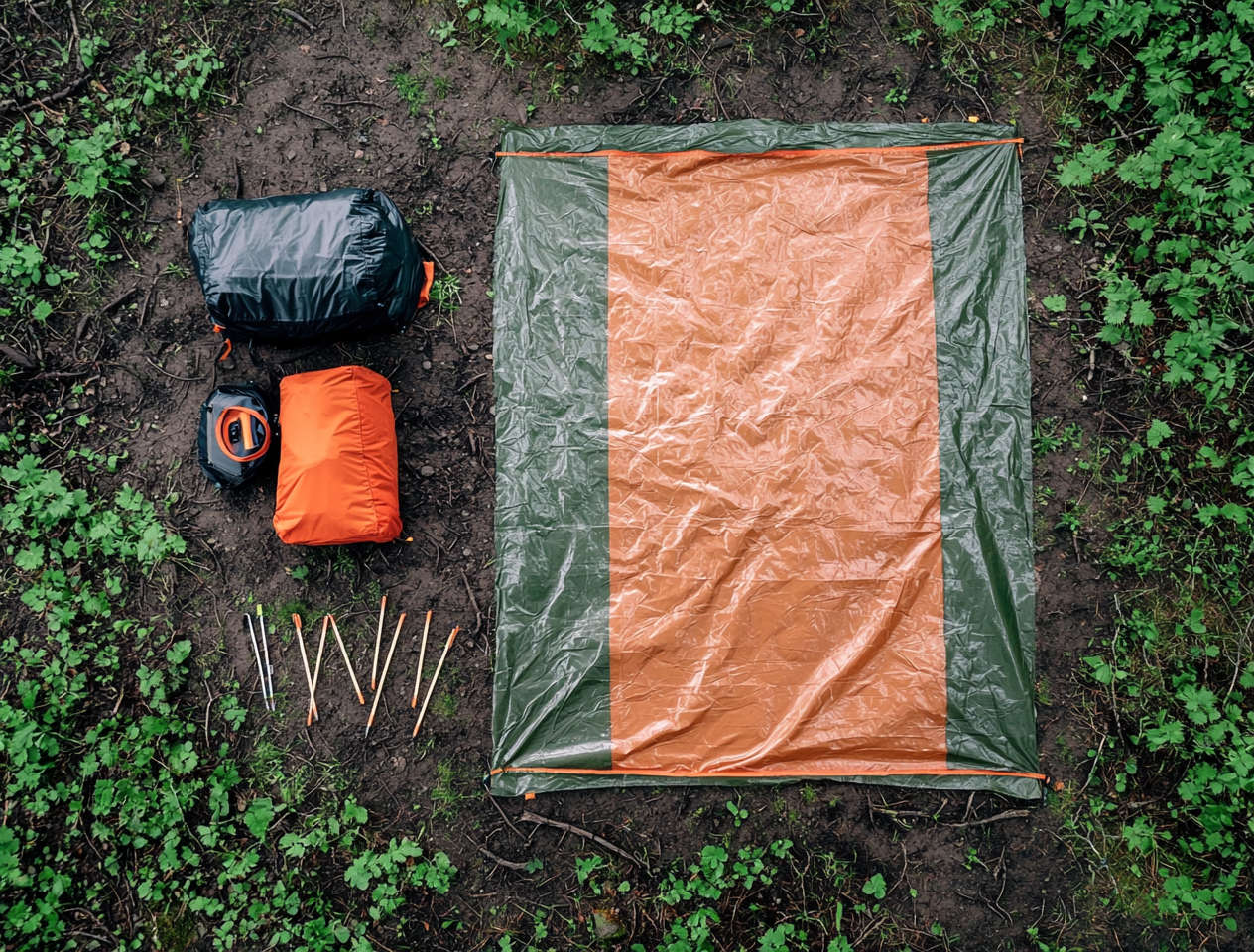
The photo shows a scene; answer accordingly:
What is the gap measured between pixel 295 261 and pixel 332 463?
0.81m

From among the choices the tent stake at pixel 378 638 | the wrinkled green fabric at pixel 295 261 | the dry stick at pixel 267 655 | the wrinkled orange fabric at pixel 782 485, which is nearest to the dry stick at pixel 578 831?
the wrinkled orange fabric at pixel 782 485

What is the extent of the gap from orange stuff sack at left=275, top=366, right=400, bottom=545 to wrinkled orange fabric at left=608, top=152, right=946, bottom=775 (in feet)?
3.13

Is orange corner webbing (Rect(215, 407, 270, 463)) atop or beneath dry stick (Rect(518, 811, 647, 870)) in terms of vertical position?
atop

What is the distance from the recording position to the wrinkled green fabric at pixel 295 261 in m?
2.59

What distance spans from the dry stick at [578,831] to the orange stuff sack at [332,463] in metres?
1.31

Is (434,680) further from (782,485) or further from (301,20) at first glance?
(301,20)

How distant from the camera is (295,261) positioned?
2.58 meters

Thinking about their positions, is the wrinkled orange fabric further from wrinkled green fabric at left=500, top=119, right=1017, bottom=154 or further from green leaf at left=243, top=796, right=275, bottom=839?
green leaf at left=243, top=796, right=275, bottom=839

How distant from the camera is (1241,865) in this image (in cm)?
266

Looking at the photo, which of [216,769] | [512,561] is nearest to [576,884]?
[512,561]

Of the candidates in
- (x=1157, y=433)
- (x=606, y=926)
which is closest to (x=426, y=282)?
(x=606, y=926)

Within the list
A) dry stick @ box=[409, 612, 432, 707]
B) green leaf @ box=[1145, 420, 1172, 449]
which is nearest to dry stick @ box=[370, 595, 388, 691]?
dry stick @ box=[409, 612, 432, 707]

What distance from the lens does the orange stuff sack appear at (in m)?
2.57

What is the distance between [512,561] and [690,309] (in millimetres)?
1292
